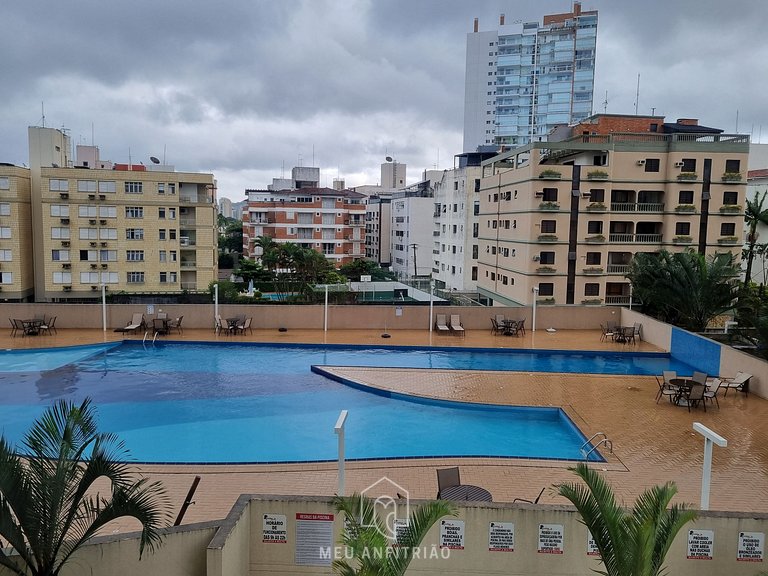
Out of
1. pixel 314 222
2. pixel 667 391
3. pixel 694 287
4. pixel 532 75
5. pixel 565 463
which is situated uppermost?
pixel 532 75

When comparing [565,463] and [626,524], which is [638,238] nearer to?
[565,463]

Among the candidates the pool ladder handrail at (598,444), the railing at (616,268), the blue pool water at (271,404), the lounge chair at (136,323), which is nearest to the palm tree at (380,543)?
the blue pool water at (271,404)

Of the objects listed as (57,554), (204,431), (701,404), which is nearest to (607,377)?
(701,404)

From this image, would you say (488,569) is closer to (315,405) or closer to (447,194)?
(315,405)

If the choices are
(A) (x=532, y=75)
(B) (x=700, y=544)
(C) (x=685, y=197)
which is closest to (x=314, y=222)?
(C) (x=685, y=197)

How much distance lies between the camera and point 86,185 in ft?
132

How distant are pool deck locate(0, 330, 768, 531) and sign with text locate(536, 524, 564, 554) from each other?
200cm

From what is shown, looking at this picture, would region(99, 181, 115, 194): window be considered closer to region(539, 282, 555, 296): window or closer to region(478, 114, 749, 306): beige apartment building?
region(478, 114, 749, 306): beige apartment building

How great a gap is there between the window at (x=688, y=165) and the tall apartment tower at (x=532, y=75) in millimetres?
66554

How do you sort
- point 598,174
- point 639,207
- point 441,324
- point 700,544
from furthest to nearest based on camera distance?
point 639,207
point 598,174
point 441,324
point 700,544

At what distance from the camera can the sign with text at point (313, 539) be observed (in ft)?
21.5

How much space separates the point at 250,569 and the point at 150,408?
322 inches

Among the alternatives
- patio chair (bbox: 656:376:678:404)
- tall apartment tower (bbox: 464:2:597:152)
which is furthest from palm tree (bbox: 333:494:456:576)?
tall apartment tower (bbox: 464:2:597:152)

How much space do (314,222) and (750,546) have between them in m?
58.7
